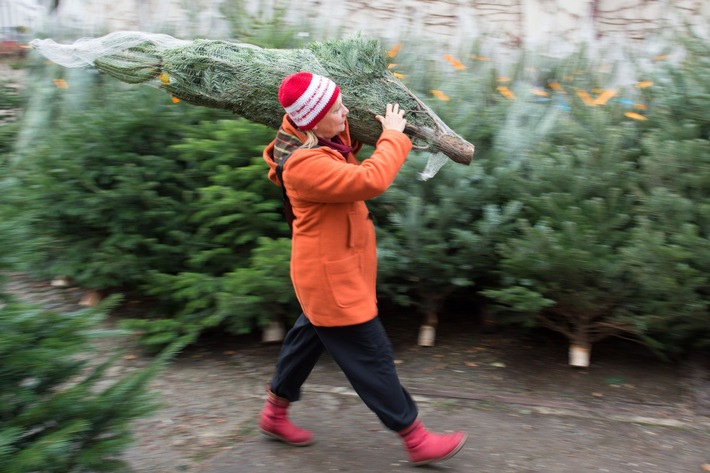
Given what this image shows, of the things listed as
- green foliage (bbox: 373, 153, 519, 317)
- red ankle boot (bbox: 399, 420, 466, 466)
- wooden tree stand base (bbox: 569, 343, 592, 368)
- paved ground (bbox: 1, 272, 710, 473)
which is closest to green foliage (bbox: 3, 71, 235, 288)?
paved ground (bbox: 1, 272, 710, 473)

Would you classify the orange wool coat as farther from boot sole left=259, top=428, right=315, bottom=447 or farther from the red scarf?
boot sole left=259, top=428, right=315, bottom=447

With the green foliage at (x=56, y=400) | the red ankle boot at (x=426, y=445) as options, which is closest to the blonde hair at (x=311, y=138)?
the green foliage at (x=56, y=400)

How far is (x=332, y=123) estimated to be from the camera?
2.99 meters

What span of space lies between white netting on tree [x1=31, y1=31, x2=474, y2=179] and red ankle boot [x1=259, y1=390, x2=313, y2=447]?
1.29 metres

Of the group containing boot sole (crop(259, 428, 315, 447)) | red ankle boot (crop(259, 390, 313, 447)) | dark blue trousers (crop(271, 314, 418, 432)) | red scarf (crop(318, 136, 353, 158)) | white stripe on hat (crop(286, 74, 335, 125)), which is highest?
white stripe on hat (crop(286, 74, 335, 125))

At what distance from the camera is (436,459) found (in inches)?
129

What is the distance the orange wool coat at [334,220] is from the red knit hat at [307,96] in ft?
0.44

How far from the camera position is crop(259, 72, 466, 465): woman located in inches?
114

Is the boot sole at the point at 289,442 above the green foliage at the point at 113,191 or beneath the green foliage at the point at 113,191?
beneath

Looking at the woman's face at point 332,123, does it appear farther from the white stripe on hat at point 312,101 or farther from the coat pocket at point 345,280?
the coat pocket at point 345,280

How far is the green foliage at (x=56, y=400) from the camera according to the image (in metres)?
2.52

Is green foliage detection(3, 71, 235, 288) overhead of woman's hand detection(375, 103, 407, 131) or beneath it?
beneath

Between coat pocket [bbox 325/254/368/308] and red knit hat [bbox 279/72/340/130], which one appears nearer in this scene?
red knit hat [bbox 279/72/340/130]

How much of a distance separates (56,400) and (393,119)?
1.70 m
